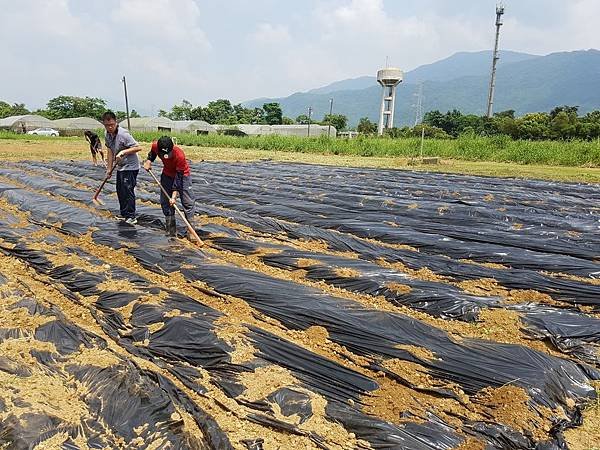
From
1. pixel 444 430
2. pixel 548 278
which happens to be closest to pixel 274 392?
pixel 444 430

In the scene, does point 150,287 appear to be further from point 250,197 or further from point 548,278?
point 250,197

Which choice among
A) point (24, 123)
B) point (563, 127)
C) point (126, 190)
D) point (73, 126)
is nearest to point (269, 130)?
point (73, 126)

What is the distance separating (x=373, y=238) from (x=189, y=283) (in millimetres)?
2752

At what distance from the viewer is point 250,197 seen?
28.6 ft

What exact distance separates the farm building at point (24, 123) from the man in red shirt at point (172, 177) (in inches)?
1867

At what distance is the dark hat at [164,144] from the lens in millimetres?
4914

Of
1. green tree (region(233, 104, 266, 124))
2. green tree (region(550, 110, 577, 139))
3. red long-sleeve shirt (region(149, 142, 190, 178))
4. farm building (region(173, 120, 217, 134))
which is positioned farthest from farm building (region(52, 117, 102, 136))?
red long-sleeve shirt (region(149, 142, 190, 178))

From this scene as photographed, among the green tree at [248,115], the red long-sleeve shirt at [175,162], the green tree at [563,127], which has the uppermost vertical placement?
the green tree at [248,115]

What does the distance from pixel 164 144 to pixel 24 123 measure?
48.9 meters

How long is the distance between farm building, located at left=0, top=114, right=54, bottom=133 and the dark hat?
47.8m

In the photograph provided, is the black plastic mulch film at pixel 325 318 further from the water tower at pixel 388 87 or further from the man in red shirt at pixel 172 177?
the water tower at pixel 388 87

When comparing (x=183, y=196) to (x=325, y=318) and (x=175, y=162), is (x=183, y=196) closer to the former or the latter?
(x=175, y=162)

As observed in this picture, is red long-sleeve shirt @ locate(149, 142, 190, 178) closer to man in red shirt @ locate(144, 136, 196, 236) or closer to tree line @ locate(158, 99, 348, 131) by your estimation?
man in red shirt @ locate(144, 136, 196, 236)

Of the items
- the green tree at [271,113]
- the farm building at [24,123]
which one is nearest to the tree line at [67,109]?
the farm building at [24,123]
